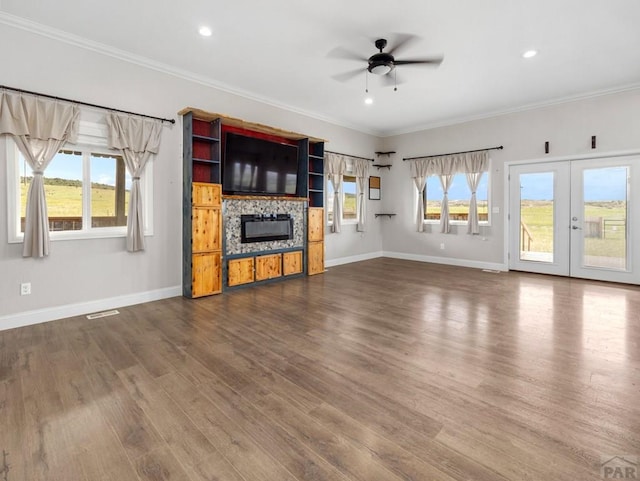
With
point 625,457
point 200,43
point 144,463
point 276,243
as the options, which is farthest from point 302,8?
point 625,457

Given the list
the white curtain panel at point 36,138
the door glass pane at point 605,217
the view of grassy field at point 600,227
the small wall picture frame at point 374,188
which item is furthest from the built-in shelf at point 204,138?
the door glass pane at point 605,217

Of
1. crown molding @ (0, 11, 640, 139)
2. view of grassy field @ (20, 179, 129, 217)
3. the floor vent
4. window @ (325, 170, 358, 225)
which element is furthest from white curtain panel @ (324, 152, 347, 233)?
the floor vent

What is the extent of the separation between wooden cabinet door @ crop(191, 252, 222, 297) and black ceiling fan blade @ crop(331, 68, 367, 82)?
320cm

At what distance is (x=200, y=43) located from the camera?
3910mm

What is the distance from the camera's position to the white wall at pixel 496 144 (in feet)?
17.7

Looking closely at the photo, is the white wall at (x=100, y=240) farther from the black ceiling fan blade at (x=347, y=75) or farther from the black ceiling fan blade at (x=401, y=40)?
the black ceiling fan blade at (x=401, y=40)

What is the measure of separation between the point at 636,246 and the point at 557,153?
1.98m

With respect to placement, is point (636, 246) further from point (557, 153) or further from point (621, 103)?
point (621, 103)

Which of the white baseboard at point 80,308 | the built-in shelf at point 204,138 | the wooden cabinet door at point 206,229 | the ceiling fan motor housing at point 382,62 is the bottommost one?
the white baseboard at point 80,308

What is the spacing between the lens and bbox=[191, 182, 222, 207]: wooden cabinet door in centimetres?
457

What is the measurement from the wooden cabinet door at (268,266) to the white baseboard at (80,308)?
49.1 inches

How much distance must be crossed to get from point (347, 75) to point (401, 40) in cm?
112

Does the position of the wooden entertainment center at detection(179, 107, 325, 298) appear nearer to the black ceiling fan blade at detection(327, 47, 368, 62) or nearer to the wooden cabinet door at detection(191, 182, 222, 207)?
the wooden cabinet door at detection(191, 182, 222, 207)

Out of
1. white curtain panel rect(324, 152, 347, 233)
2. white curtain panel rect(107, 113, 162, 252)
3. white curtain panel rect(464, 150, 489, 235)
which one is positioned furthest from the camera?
white curtain panel rect(324, 152, 347, 233)
